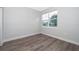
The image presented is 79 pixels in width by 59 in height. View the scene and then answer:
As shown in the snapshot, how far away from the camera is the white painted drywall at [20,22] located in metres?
2.71

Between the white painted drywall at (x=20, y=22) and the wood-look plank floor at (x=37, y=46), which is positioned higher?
the white painted drywall at (x=20, y=22)

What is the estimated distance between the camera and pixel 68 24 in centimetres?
280

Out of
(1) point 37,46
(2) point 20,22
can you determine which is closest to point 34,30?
(2) point 20,22

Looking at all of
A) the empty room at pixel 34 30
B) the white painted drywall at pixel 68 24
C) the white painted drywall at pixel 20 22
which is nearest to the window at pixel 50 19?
the empty room at pixel 34 30

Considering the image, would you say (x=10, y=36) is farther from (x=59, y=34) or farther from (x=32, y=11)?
(x=59, y=34)

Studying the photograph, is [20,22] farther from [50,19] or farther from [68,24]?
[68,24]

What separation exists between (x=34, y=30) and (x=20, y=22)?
1.40 metres

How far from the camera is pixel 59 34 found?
3.29m

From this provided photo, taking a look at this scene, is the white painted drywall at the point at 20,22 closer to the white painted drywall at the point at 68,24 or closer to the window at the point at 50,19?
the window at the point at 50,19

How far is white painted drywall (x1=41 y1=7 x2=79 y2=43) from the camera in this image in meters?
2.52

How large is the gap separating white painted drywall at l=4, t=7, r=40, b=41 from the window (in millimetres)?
571

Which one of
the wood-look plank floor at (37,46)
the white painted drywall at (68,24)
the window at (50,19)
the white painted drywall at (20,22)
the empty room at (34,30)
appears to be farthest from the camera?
the window at (50,19)
